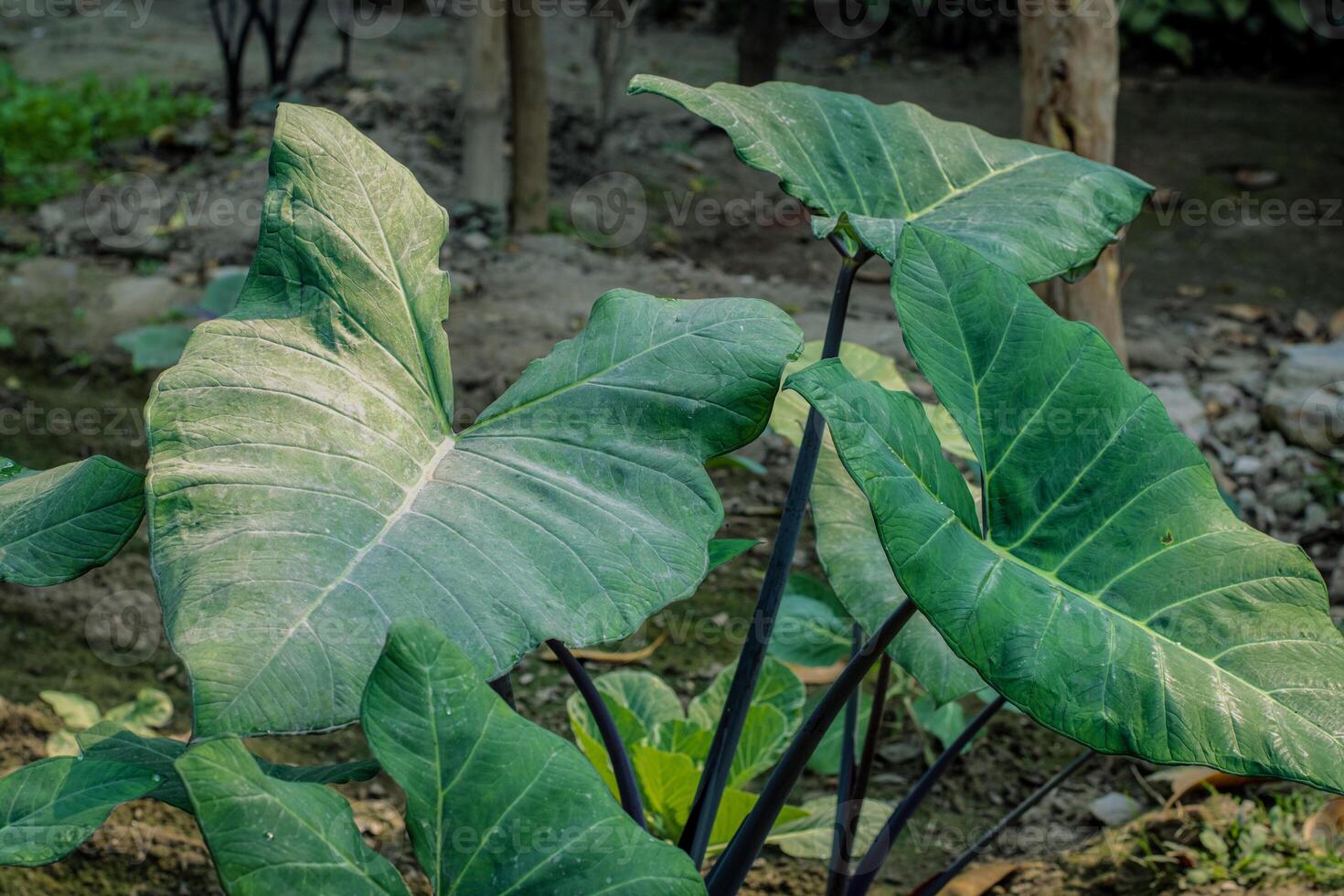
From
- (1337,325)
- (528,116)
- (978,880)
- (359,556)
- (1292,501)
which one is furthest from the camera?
(528,116)

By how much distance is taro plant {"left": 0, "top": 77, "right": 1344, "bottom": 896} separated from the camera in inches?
30.2

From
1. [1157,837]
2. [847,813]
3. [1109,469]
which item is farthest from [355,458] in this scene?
[1157,837]

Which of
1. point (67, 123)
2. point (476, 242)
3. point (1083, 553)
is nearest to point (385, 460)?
point (1083, 553)

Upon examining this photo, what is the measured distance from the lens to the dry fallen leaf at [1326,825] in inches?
63.2

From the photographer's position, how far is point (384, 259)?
1097 millimetres

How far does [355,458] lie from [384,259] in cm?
24

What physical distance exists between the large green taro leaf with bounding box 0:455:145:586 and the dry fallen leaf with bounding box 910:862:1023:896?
1.25 m

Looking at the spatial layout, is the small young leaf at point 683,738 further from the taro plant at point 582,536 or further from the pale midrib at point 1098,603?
the pale midrib at point 1098,603

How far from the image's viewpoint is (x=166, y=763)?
37.6 inches

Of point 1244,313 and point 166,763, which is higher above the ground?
point 166,763

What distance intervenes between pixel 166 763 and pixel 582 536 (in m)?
0.40

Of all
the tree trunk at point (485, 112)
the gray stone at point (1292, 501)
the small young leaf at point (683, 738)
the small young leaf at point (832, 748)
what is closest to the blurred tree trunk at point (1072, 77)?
the gray stone at point (1292, 501)

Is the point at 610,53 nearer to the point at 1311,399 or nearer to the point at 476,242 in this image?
the point at 476,242

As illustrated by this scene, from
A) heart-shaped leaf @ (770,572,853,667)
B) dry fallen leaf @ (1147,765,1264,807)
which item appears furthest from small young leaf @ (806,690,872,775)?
dry fallen leaf @ (1147,765,1264,807)
